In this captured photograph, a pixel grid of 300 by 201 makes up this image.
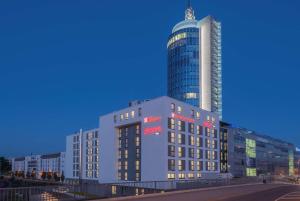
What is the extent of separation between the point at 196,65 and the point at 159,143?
84.6 m

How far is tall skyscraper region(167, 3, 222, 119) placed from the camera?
530 ft

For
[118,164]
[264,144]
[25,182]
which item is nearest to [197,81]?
[264,144]

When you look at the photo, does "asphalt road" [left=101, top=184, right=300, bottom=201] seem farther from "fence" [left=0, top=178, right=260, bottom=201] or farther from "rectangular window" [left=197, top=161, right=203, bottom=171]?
"rectangular window" [left=197, top=161, right=203, bottom=171]

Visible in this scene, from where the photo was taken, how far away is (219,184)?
172 ft

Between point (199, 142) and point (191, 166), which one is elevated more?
point (199, 142)

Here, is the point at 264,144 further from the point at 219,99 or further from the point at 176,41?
the point at 176,41

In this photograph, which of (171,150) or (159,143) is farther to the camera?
(171,150)

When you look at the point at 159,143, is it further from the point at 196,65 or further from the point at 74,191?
the point at 196,65

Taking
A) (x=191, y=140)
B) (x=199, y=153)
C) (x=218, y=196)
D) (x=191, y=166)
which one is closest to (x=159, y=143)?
(x=191, y=140)

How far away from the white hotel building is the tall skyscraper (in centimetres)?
5643

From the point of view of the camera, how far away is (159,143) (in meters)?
85.5

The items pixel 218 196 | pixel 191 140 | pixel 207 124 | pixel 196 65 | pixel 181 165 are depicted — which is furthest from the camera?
pixel 196 65

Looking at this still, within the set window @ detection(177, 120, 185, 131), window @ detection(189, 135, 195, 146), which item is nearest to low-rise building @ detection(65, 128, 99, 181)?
window @ detection(189, 135, 195, 146)

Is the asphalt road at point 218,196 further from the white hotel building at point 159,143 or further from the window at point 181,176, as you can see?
the window at point 181,176
